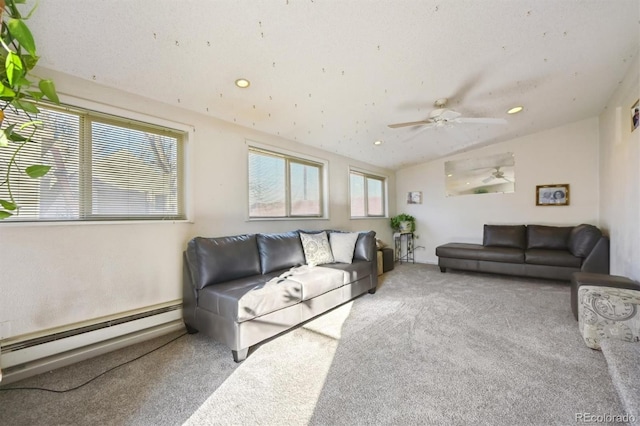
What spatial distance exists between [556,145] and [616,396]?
4.47 m

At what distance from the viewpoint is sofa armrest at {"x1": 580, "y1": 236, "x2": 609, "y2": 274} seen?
11.2ft

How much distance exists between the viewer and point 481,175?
5.27m

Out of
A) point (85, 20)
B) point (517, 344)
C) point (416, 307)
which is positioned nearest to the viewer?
point (85, 20)

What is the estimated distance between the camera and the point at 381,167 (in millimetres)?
5957

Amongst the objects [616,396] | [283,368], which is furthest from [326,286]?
[616,396]

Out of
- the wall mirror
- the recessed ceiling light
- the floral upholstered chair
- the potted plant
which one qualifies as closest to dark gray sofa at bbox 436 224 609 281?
the wall mirror

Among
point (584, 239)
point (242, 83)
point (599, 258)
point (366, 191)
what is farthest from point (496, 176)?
point (242, 83)

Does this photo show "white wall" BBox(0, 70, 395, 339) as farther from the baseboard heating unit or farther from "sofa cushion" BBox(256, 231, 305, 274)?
"sofa cushion" BBox(256, 231, 305, 274)

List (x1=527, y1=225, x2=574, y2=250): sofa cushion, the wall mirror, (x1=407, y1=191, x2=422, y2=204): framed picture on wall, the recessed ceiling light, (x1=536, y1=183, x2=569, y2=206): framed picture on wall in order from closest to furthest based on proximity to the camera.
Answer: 1. the recessed ceiling light
2. (x1=527, y1=225, x2=574, y2=250): sofa cushion
3. (x1=536, y1=183, x2=569, y2=206): framed picture on wall
4. the wall mirror
5. (x1=407, y1=191, x2=422, y2=204): framed picture on wall

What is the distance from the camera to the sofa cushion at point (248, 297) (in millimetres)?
2004

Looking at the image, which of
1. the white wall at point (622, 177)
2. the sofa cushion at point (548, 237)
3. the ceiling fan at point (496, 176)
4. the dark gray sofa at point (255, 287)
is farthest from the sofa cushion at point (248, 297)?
the ceiling fan at point (496, 176)

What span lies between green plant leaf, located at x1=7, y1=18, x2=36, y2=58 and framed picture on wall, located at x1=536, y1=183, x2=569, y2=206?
623cm

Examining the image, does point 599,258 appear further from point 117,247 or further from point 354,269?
point 117,247

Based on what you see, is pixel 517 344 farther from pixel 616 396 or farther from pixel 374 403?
pixel 374 403
